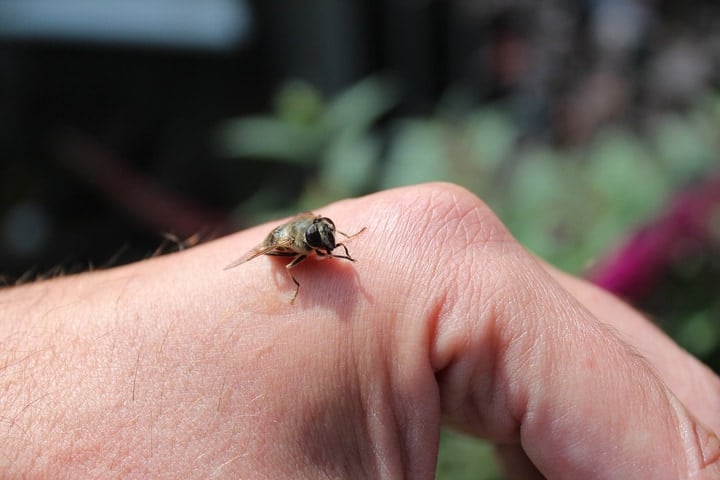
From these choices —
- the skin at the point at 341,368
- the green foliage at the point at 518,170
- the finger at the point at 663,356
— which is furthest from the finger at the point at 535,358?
the green foliage at the point at 518,170

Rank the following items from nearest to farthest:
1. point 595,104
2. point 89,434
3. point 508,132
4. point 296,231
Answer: point 89,434
point 296,231
point 508,132
point 595,104

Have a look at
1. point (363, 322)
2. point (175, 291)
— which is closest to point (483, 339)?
point (363, 322)

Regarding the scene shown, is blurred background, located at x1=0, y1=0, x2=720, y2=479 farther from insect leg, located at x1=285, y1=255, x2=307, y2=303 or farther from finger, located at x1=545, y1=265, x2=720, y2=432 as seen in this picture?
insect leg, located at x1=285, y1=255, x2=307, y2=303

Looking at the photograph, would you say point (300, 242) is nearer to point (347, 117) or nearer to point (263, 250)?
point (263, 250)

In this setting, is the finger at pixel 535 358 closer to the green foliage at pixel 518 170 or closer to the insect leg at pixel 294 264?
the insect leg at pixel 294 264

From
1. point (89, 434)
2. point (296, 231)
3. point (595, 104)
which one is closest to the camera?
point (89, 434)

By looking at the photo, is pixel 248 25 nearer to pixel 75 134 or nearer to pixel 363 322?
pixel 75 134
